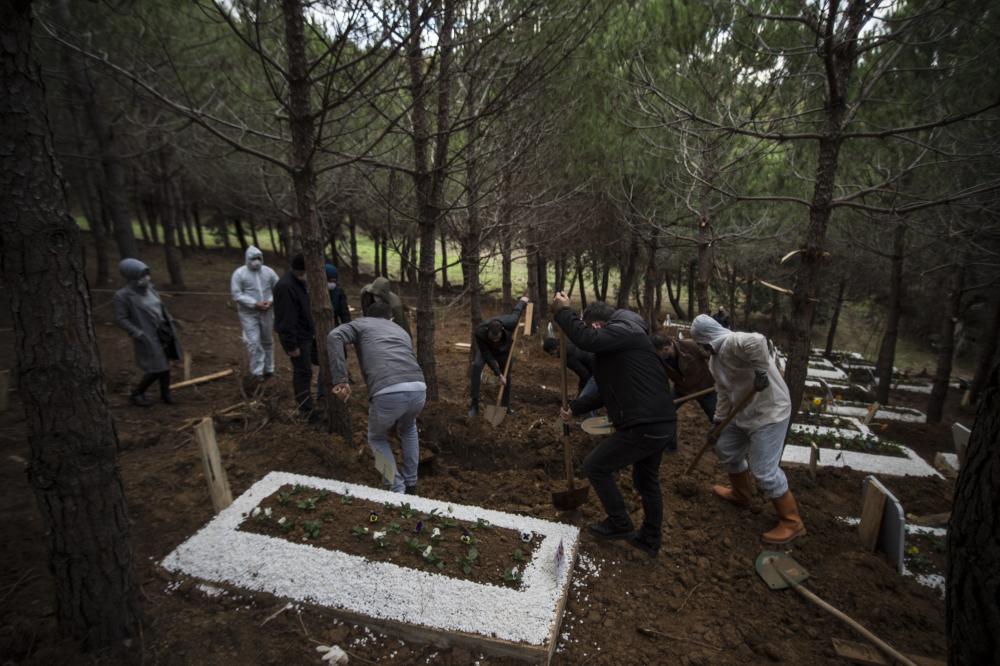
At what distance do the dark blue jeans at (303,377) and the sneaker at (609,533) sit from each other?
315 cm

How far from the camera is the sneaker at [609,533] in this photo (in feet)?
11.1

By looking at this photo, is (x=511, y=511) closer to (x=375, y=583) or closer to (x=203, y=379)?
(x=375, y=583)

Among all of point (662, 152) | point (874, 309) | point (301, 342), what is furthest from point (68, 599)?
point (874, 309)

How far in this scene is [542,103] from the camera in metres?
6.47

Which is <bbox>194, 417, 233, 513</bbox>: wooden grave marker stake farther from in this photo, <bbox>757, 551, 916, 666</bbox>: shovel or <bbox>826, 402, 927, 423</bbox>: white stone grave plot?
<bbox>826, 402, 927, 423</bbox>: white stone grave plot

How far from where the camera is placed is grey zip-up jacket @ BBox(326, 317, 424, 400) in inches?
139

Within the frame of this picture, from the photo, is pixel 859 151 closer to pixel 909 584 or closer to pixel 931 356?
pixel 909 584

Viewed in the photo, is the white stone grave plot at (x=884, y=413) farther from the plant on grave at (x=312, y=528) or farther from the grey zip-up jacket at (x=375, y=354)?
the plant on grave at (x=312, y=528)

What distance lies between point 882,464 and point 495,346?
428 cm

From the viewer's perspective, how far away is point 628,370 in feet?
10.4

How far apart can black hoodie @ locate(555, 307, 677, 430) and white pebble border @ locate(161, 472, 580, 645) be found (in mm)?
967

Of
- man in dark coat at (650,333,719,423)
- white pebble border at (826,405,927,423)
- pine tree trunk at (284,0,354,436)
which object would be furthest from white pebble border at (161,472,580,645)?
white pebble border at (826,405,927,423)

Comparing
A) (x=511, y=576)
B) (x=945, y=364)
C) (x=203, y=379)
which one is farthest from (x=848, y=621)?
(x=945, y=364)

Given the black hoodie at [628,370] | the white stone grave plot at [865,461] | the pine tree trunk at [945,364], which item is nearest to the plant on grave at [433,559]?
the black hoodie at [628,370]
